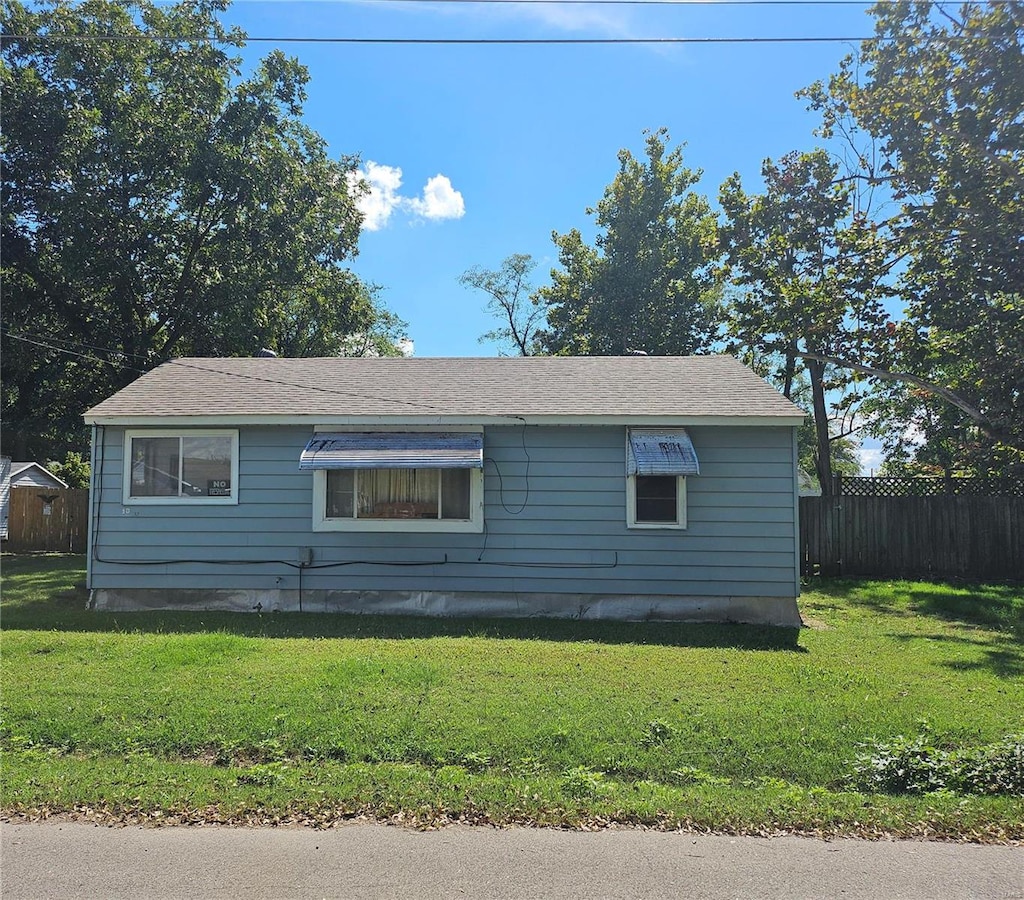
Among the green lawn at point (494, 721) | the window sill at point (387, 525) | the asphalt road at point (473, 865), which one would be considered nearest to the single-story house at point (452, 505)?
the window sill at point (387, 525)

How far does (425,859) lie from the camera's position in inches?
142

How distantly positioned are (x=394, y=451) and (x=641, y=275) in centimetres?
1682

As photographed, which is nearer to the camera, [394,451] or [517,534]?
[394,451]

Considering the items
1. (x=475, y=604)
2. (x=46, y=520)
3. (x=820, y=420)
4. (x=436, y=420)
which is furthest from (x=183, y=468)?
(x=820, y=420)

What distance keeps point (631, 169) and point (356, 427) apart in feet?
64.2

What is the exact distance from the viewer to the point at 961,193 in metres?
11.9

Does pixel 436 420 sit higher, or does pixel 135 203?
pixel 135 203

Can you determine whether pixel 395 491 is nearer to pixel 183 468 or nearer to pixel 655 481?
pixel 183 468

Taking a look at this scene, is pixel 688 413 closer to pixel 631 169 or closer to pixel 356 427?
pixel 356 427

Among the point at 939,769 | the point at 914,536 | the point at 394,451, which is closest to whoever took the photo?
the point at 939,769

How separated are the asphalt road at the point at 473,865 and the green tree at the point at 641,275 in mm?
20694

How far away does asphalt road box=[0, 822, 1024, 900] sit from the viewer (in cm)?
335

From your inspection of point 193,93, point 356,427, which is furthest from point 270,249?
point 356,427

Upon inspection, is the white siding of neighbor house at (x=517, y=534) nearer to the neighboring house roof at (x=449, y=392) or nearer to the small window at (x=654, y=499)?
the small window at (x=654, y=499)
